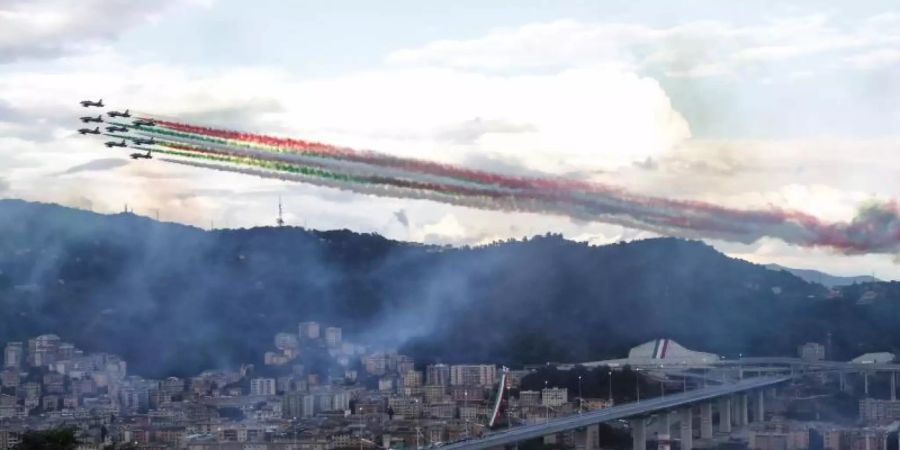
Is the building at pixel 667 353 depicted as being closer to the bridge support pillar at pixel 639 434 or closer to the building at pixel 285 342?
the building at pixel 285 342

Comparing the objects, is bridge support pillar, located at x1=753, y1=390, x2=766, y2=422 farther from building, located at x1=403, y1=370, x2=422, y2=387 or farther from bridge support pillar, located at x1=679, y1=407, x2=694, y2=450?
building, located at x1=403, y1=370, x2=422, y2=387

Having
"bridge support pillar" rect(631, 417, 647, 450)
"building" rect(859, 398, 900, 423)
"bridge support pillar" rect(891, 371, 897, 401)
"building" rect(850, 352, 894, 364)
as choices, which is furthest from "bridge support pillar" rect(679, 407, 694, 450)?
"building" rect(850, 352, 894, 364)

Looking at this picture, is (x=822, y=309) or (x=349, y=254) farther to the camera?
(x=349, y=254)

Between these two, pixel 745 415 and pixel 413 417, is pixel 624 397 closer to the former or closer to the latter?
pixel 745 415

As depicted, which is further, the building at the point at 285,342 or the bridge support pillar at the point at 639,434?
the building at the point at 285,342

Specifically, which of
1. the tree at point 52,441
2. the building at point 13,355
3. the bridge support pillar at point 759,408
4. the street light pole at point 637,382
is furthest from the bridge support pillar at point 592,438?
the building at point 13,355

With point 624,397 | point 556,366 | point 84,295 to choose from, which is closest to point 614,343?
point 556,366
